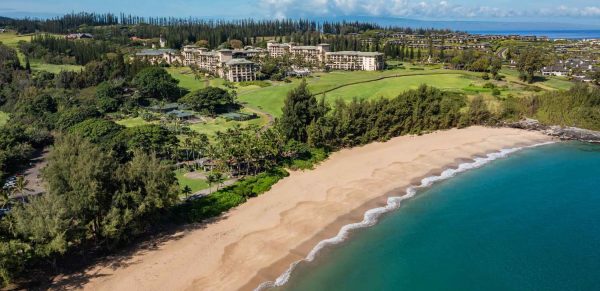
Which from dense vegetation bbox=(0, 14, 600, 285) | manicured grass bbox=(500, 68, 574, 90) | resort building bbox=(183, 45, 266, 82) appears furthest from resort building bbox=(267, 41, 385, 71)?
manicured grass bbox=(500, 68, 574, 90)

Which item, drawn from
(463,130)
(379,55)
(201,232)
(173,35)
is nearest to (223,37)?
(173,35)

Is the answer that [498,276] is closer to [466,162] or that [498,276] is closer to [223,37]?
[466,162]

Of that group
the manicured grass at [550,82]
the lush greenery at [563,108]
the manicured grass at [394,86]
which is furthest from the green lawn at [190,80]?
the manicured grass at [550,82]

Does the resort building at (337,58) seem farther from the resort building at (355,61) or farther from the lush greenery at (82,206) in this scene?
the lush greenery at (82,206)

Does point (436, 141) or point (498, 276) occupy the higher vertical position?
point (436, 141)

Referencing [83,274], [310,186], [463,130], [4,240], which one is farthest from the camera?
[463,130]

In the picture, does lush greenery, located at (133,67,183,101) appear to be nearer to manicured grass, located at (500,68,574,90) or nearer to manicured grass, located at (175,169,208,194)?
manicured grass, located at (175,169,208,194)

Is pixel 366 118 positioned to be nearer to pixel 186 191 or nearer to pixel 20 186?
pixel 186 191
